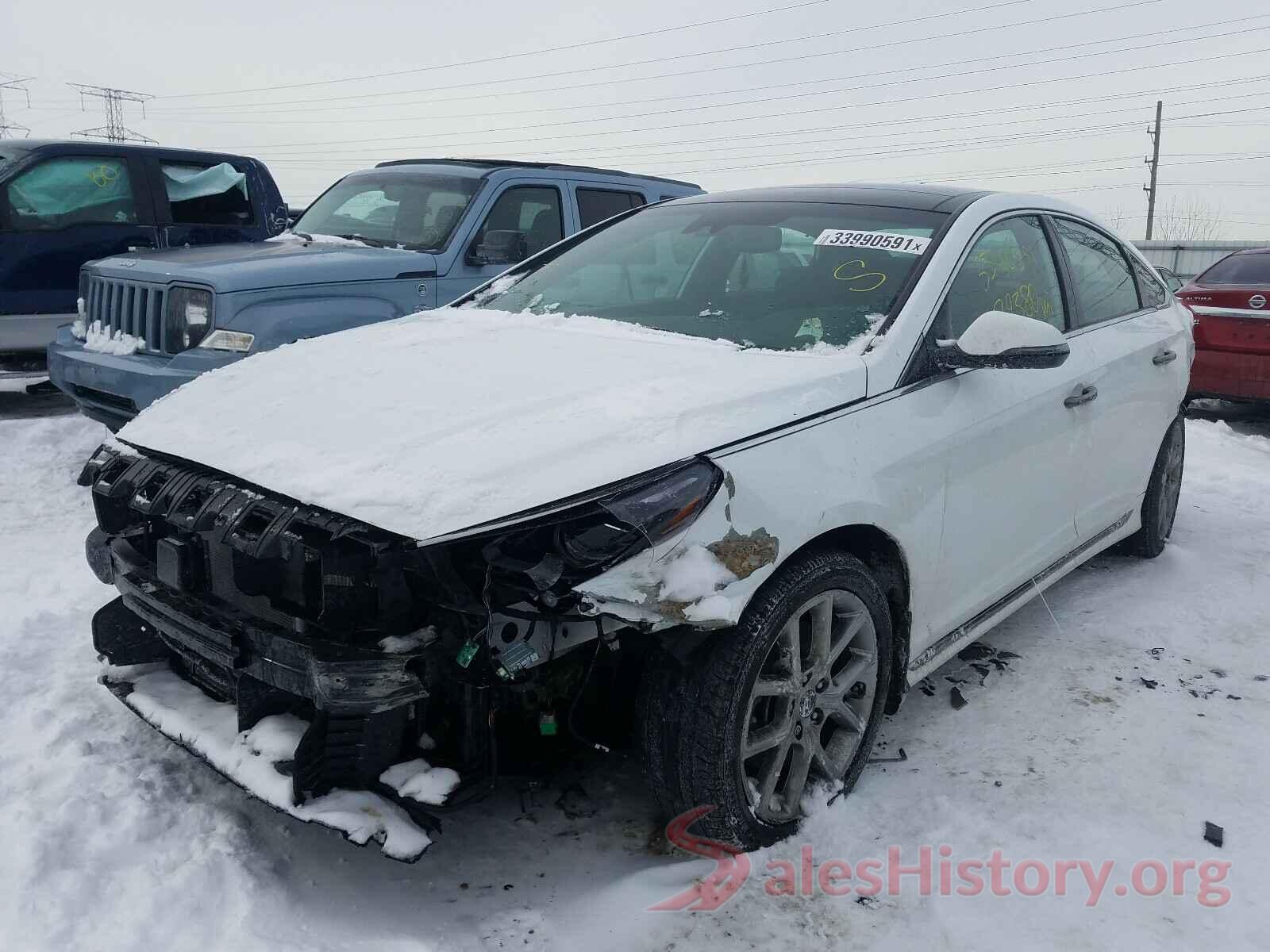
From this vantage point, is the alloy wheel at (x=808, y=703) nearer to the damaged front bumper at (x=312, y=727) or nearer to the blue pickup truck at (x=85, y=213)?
the damaged front bumper at (x=312, y=727)

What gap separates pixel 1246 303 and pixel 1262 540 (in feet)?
12.4

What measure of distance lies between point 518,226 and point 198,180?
9.94 ft

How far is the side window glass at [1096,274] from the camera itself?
396 centimetres

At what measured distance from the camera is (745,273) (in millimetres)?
3350

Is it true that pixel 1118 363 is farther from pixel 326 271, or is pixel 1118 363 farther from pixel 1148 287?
pixel 326 271

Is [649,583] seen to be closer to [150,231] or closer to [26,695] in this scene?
[26,695]

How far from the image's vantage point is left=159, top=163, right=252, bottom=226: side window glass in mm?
7820

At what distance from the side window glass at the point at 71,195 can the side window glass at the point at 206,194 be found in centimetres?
32

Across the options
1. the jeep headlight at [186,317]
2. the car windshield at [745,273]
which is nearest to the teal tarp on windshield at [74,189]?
the jeep headlight at [186,317]

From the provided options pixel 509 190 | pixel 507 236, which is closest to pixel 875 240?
pixel 507 236

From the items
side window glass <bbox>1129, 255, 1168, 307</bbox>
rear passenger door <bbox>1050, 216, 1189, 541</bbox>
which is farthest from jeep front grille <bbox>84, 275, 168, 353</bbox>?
side window glass <bbox>1129, 255, 1168, 307</bbox>

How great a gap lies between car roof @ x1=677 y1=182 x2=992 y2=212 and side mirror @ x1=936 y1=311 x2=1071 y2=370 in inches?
25.8

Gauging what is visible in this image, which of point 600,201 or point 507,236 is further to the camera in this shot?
point 600,201

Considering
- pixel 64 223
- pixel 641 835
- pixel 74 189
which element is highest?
pixel 74 189
